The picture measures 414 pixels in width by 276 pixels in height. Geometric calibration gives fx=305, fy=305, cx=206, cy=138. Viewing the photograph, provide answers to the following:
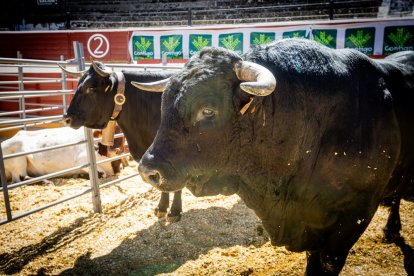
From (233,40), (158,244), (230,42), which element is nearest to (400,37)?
(233,40)

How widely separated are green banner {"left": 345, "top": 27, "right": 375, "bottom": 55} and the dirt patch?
605 cm

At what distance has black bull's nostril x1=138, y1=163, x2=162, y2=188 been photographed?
5.48 feet

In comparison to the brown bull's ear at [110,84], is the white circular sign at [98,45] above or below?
above

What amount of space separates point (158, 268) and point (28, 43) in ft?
46.7

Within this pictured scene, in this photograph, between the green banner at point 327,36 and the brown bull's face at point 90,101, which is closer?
the brown bull's face at point 90,101

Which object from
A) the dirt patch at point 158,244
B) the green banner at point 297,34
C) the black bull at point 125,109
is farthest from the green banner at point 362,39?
the black bull at point 125,109

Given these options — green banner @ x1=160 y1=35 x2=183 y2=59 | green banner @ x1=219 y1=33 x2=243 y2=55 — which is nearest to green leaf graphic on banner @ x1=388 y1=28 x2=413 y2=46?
green banner @ x1=219 y1=33 x2=243 y2=55

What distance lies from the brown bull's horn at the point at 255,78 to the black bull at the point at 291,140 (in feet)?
0.07

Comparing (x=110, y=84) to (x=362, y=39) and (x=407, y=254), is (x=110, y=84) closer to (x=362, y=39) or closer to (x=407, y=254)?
(x=407, y=254)

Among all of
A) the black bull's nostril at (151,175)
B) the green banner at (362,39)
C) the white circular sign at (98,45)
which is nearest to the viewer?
the black bull's nostril at (151,175)

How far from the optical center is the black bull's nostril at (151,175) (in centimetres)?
167

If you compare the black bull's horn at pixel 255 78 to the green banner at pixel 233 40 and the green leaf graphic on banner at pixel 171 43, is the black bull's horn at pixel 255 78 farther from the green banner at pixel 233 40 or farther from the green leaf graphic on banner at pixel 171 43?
the green leaf graphic on banner at pixel 171 43

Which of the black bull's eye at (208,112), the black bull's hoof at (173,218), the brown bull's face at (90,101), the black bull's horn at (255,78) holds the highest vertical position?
the black bull's horn at (255,78)

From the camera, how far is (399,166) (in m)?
2.19
